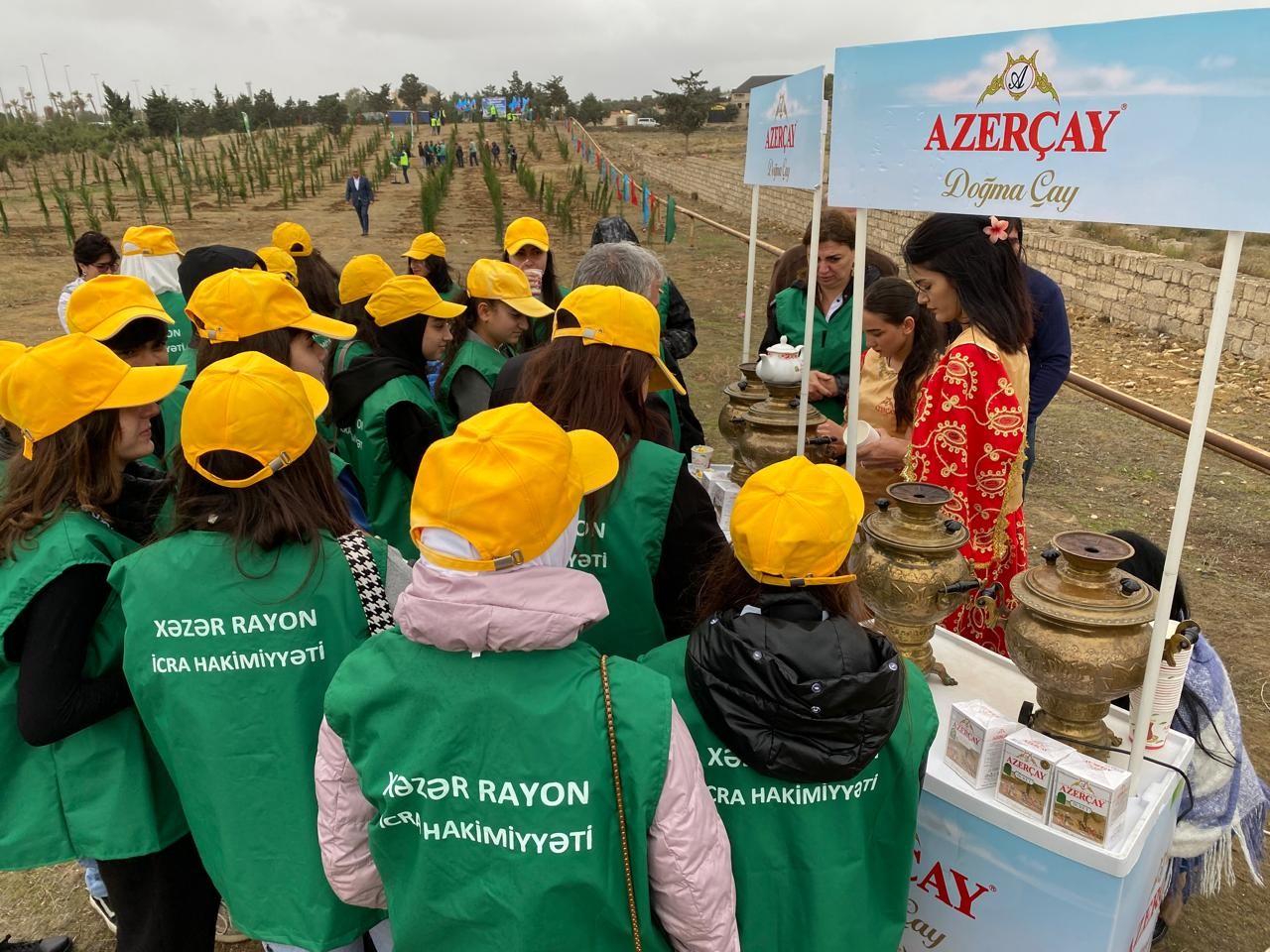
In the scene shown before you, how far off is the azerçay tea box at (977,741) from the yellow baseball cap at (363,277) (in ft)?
8.89

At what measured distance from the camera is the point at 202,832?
1643 mm

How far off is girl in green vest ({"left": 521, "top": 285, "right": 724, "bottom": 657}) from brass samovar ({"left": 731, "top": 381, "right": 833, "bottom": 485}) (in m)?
0.83

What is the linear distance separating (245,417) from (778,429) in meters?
1.68

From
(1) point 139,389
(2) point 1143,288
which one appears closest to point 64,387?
(1) point 139,389

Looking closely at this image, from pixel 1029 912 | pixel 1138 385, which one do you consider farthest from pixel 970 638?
pixel 1138 385

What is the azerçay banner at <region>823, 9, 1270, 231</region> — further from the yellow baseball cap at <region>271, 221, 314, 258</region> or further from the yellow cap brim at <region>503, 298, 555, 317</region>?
the yellow baseball cap at <region>271, 221, 314, 258</region>

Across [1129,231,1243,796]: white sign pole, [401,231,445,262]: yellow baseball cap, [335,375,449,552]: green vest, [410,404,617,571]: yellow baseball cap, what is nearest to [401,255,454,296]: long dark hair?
[401,231,445,262]: yellow baseball cap

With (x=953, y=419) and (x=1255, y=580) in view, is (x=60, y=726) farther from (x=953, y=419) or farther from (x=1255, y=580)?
(x=1255, y=580)

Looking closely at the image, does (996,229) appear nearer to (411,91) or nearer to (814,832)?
(814,832)

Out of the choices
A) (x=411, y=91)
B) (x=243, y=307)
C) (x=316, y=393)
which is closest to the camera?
(x=316, y=393)

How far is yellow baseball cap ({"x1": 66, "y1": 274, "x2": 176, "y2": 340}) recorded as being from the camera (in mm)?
→ 2504

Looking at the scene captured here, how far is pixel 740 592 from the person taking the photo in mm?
1456

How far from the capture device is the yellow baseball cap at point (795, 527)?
132cm

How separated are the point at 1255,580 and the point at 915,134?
13.2 feet
